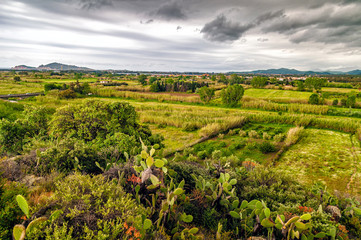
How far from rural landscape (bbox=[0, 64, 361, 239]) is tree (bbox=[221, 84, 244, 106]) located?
1374 centimetres

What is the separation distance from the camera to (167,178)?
516cm

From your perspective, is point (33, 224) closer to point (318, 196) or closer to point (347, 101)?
point (318, 196)

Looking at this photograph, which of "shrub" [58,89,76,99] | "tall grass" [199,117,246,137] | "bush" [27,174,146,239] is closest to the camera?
"bush" [27,174,146,239]

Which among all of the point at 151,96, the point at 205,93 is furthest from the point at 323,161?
the point at 151,96

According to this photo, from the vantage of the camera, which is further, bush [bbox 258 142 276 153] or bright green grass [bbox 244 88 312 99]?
bright green grass [bbox 244 88 312 99]

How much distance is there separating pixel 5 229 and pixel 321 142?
1855 centimetres

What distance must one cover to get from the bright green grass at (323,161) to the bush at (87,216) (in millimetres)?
9741

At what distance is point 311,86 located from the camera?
5859 centimetres

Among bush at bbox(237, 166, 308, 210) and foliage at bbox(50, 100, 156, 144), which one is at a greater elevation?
foliage at bbox(50, 100, 156, 144)

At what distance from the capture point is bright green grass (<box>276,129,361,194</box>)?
30.0 ft

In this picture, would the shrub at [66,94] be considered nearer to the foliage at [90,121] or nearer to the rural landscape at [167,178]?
the rural landscape at [167,178]

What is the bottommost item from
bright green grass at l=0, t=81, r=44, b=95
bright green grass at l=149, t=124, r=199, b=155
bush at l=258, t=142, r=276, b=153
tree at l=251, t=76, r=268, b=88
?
bright green grass at l=149, t=124, r=199, b=155

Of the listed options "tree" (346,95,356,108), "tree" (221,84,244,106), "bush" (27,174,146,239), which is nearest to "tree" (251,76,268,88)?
"tree" (346,95,356,108)

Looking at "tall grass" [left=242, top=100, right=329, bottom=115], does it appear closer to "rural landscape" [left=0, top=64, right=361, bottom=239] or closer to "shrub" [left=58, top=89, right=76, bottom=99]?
"rural landscape" [left=0, top=64, right=361, bottom=239]
